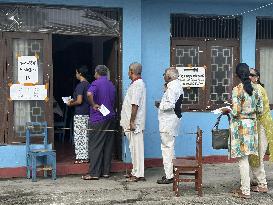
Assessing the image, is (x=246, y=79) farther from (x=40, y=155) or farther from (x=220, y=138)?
(x=40, y=155)

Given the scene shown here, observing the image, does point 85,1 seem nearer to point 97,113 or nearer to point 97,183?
point 97,113

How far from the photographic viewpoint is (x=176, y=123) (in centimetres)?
709

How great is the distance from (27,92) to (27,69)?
0.40 m

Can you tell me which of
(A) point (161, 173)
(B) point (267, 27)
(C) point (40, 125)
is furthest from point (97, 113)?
(B) point (267, 27)

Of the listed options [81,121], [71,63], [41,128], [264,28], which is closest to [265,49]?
[264,28]

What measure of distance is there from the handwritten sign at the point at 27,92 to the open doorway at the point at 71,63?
3.97ft

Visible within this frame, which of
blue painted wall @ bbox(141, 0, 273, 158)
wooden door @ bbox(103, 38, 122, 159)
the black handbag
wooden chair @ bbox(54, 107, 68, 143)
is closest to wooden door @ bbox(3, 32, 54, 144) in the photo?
wooden door @ bbox(103, 38, 122, 159)

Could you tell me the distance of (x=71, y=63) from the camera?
1262 cm

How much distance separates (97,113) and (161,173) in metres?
1.66

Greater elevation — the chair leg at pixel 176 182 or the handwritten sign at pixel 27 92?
the handwritten sign at pixel 27 92

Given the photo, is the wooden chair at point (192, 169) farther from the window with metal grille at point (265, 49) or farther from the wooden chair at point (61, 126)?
the wooden chair at point (61, 126)

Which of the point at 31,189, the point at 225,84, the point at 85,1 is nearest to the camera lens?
the point at 31,189

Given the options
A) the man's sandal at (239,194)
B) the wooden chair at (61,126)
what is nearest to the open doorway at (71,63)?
the wooden chair at (61,126)

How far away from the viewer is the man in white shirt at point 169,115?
692 cm
